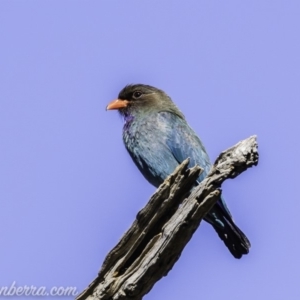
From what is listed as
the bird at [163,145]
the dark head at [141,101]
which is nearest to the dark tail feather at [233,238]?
the bird at [163,145]

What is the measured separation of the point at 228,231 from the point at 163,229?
2809 mm

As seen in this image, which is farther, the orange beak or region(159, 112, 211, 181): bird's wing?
the orange beak

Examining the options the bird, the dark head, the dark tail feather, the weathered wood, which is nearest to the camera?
the weathered wood

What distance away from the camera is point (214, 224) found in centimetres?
920

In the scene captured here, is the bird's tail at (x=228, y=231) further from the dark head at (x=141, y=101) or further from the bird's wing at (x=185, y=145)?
the dark head at (x=141, y=101)

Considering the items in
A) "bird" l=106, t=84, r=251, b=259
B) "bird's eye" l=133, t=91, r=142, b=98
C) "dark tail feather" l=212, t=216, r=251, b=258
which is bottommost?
"dark tail feather" l=212, t=216, r=251, b=258

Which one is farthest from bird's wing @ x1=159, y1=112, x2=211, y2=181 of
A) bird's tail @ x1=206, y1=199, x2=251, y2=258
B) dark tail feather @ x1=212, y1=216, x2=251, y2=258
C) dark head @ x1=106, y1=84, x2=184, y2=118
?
dark tail feather @ x1=212, y1=216, x2=251, y2=258

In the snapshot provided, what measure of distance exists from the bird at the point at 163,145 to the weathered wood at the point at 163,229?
2652mm

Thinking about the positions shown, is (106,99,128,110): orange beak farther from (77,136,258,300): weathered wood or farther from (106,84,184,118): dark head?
(77,136,258,300): weathered wood

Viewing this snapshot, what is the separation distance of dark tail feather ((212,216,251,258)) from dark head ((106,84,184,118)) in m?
1.96

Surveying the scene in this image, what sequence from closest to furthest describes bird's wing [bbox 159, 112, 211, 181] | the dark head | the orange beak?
bird's wing [bbox 159, 112, 211, 181] < the dark head < the orange beak

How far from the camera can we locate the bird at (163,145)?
9.14 metres

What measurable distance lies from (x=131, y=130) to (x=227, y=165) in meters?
4.01

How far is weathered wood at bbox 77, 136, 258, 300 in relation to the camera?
623 centimetres
